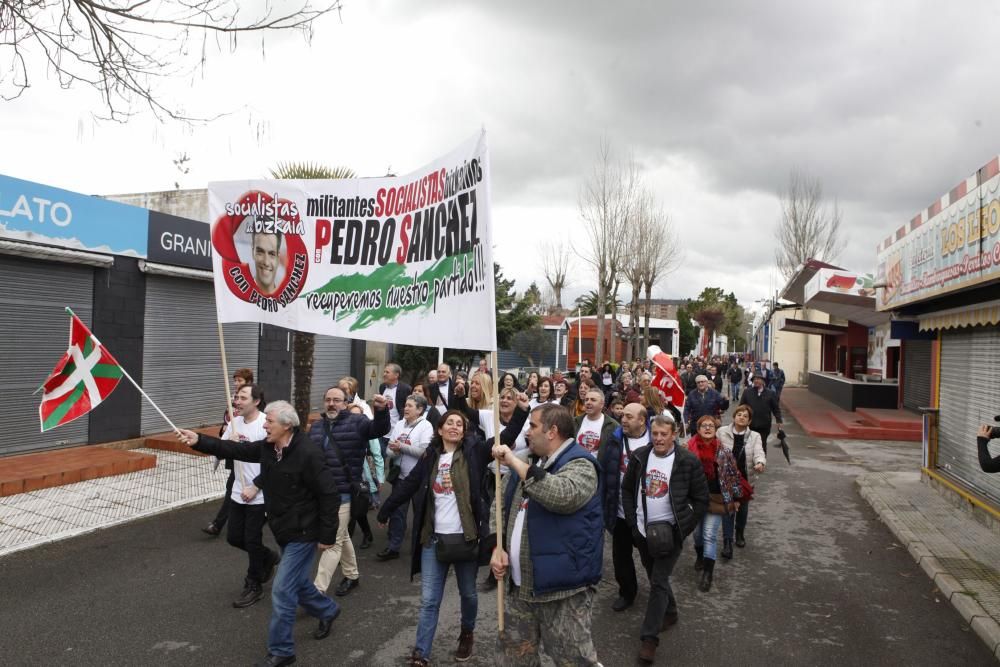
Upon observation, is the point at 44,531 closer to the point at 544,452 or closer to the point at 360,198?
the point at 360,198

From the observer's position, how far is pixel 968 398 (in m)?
9.55

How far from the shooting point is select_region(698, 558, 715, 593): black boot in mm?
6020

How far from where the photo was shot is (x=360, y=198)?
556 cm

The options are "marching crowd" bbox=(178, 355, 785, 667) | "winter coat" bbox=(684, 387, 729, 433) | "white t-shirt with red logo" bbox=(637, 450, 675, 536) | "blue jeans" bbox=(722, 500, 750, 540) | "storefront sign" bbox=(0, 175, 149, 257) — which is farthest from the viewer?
"winter coat" bbox=(684, 387, 729, 433)

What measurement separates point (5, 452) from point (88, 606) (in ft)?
21.7

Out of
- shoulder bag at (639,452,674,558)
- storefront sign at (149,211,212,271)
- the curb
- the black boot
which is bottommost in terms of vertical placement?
the curb

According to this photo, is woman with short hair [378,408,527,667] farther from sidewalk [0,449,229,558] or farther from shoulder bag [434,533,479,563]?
sidewalk [0,449,229,558]

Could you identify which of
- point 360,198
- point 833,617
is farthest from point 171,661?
point 833,617

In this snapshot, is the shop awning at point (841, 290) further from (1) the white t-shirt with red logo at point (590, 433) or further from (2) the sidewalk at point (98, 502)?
(2) the sidewalk at point (98, 502)

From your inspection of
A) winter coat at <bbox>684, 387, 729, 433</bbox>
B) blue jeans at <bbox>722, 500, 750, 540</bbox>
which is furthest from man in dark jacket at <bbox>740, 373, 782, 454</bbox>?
blue jeans at <bbox>722, 500, 750, 540</bbox>

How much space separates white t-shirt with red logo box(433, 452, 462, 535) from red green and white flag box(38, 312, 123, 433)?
8.51ft

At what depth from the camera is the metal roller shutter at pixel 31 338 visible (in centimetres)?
1045

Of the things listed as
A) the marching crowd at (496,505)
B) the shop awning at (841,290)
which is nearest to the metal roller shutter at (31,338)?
the marching crowd at (496,505)

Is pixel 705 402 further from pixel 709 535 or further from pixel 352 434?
pixel 352 434
